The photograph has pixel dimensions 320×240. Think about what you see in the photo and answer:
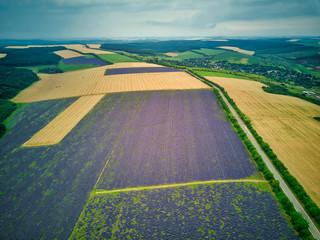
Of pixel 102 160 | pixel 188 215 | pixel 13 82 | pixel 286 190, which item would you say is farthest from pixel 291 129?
pixel 13 82

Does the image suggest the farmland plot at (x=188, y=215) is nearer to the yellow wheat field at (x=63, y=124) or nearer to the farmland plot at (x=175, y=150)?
the farmland plot at (x=175, y=150)

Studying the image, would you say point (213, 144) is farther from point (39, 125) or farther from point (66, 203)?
point (39, 125)

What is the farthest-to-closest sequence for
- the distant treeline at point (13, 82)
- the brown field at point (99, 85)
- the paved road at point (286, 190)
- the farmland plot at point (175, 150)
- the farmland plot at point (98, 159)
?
the brown field at point (99, 85) → the distant treeline at point (13, 82) → the farmland plot at point (175, 150) → the farmland plot at point (98, 159) → the paved road at point (286, 190)

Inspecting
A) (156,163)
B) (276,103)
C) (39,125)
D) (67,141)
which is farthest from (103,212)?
(276,103)

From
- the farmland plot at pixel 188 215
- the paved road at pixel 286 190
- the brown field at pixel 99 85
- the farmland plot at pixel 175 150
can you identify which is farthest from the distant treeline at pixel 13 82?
the paved road at pixel 286 190

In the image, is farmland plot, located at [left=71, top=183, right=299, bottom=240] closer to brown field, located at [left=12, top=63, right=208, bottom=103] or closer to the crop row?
the crop row

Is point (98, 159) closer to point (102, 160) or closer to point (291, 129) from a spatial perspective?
point (102, 160)
